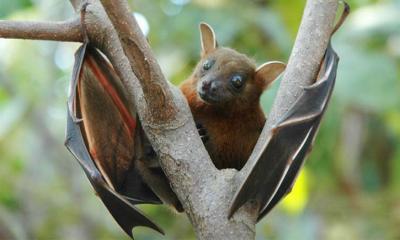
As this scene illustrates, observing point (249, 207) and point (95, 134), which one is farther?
point (95, 134)

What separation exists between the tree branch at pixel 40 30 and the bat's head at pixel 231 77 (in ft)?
4.18

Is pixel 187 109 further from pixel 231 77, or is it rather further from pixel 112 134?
pixel 231 77

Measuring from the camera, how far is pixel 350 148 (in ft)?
25.5

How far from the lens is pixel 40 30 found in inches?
126

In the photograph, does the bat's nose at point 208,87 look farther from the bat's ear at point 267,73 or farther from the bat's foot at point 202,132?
the bat's ear at point 267,73

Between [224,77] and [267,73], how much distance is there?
0.93ft

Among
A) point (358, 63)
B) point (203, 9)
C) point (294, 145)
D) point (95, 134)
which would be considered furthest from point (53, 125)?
point (294, 145)

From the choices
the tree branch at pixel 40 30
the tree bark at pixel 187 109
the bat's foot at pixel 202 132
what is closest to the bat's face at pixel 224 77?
the bat's foot at pixel 202 132

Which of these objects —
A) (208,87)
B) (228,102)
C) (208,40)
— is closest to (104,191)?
(208,87)

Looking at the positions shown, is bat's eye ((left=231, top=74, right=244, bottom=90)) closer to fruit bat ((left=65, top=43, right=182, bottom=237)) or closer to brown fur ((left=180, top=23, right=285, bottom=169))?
brown fur ((left=180, top=23, right=285, bottom=169))

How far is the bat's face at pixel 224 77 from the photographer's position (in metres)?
4.50

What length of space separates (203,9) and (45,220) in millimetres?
2932

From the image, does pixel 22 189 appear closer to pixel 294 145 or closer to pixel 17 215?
pixel 17 215

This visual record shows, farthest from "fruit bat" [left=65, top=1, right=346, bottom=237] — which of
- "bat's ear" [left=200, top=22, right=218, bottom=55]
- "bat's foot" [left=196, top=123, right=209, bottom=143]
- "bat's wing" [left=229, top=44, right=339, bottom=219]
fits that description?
"bat's ear" [left=200, top=22, right=218, bottom=55]
